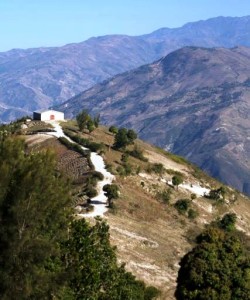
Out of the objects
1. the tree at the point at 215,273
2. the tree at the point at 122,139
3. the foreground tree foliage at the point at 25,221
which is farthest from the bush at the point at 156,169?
the foreground tree foliage at the point at 25,221

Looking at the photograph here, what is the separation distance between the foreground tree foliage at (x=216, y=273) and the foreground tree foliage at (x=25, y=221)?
9896mm

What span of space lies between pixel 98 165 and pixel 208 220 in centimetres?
2017

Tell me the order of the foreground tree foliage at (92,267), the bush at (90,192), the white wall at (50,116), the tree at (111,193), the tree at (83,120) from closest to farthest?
the foreground tree foliage at (92,267) → the tree at (111,193) → the bush at (90,192) → the tree at (83,120) → the white wall at (50,116)

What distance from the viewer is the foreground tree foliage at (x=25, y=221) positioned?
27453 mm

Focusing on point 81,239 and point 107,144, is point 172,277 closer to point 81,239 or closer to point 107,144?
point 81,239

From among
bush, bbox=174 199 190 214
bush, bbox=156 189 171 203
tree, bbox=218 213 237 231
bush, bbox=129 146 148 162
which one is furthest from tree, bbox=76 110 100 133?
tree, bbox=218 213 237 231

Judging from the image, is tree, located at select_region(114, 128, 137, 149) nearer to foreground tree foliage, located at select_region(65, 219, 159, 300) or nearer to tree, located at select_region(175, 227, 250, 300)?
tree, located at select_region(175, 227, 250, 300)

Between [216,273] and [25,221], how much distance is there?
13461 millimetres

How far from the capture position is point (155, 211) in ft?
260

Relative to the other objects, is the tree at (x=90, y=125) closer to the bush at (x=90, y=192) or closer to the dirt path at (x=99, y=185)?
the dirt path at (x=99, y=185)

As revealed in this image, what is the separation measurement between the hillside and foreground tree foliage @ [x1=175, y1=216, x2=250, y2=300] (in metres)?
14.8

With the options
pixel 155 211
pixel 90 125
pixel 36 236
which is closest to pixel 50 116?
pixel 90 125

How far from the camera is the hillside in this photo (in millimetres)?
58188

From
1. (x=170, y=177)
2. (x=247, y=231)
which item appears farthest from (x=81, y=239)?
(x=170, y=177)
